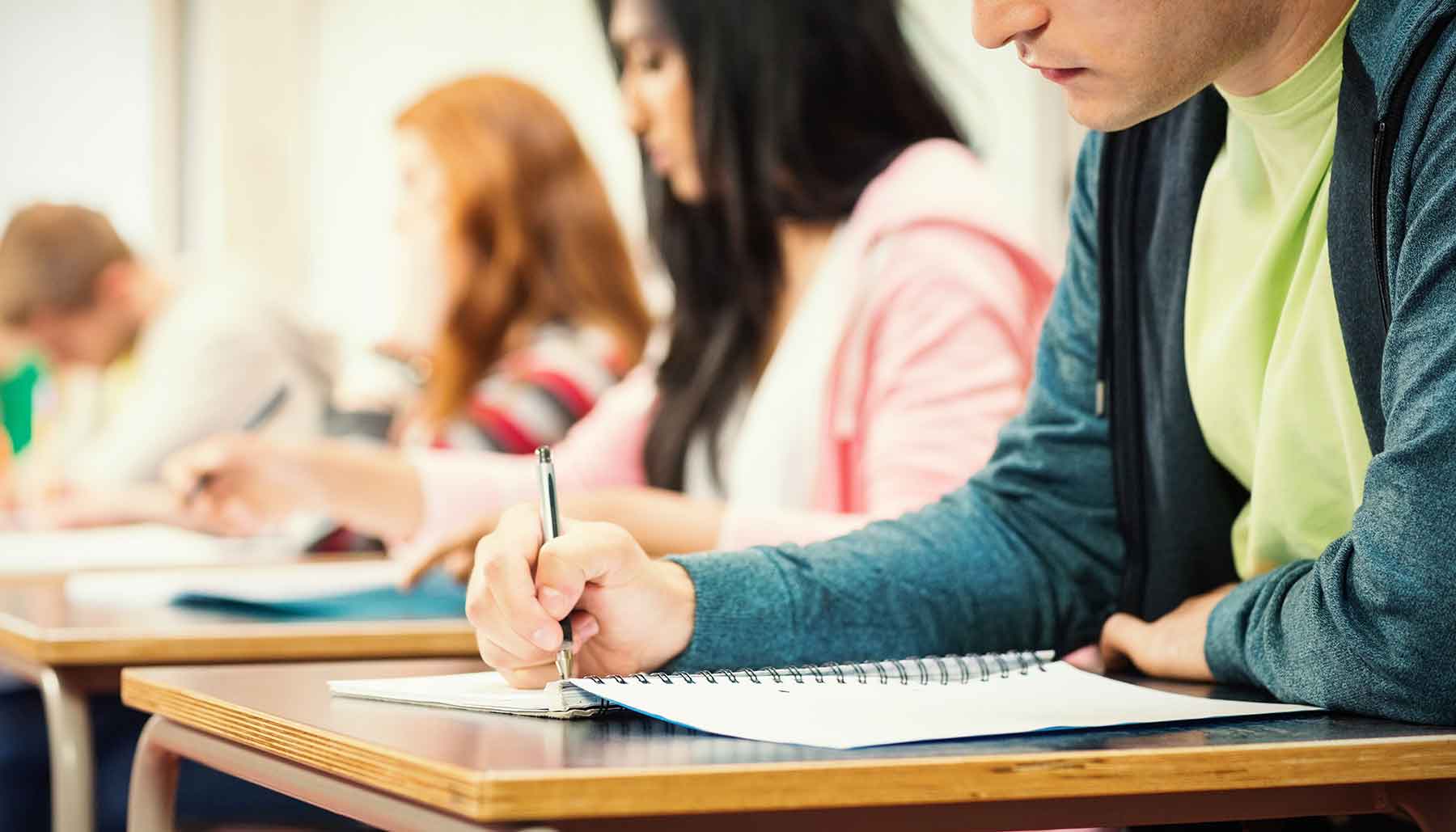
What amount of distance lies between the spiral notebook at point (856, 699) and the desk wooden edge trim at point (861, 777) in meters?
0.04

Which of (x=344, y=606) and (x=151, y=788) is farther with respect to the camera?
(x=344, y=606)

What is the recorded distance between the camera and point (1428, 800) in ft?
2.02

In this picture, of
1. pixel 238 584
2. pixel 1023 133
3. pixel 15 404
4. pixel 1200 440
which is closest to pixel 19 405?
pixel 15 404

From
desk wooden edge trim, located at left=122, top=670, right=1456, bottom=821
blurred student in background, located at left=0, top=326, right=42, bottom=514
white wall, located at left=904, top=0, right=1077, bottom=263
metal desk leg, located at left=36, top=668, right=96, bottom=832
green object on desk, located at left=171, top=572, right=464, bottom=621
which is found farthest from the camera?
blurred student in background, located at left=0, top=326, right=42, bottom=514

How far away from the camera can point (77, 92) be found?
13.1 ft

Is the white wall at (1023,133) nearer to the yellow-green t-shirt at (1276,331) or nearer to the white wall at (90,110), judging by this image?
the white wall at (90,110)

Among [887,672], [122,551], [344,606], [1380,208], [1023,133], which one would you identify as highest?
[1023,133]

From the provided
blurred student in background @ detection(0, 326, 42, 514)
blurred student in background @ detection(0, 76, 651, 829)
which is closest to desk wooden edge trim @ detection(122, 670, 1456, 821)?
blurred student in background @ detection(0, 76, 651, 829)

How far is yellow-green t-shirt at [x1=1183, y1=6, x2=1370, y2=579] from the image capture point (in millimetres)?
852

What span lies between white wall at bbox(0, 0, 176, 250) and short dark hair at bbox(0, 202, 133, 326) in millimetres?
515

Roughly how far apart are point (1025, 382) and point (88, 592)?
0.87 m

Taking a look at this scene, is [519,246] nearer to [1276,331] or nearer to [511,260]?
[511,260]

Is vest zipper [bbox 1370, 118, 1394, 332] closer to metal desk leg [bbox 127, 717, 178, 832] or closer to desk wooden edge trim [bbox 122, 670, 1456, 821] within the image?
desk wooden edge trim [bbox 122, 670, 1456, 821]

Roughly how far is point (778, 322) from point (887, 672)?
41.7 inches
